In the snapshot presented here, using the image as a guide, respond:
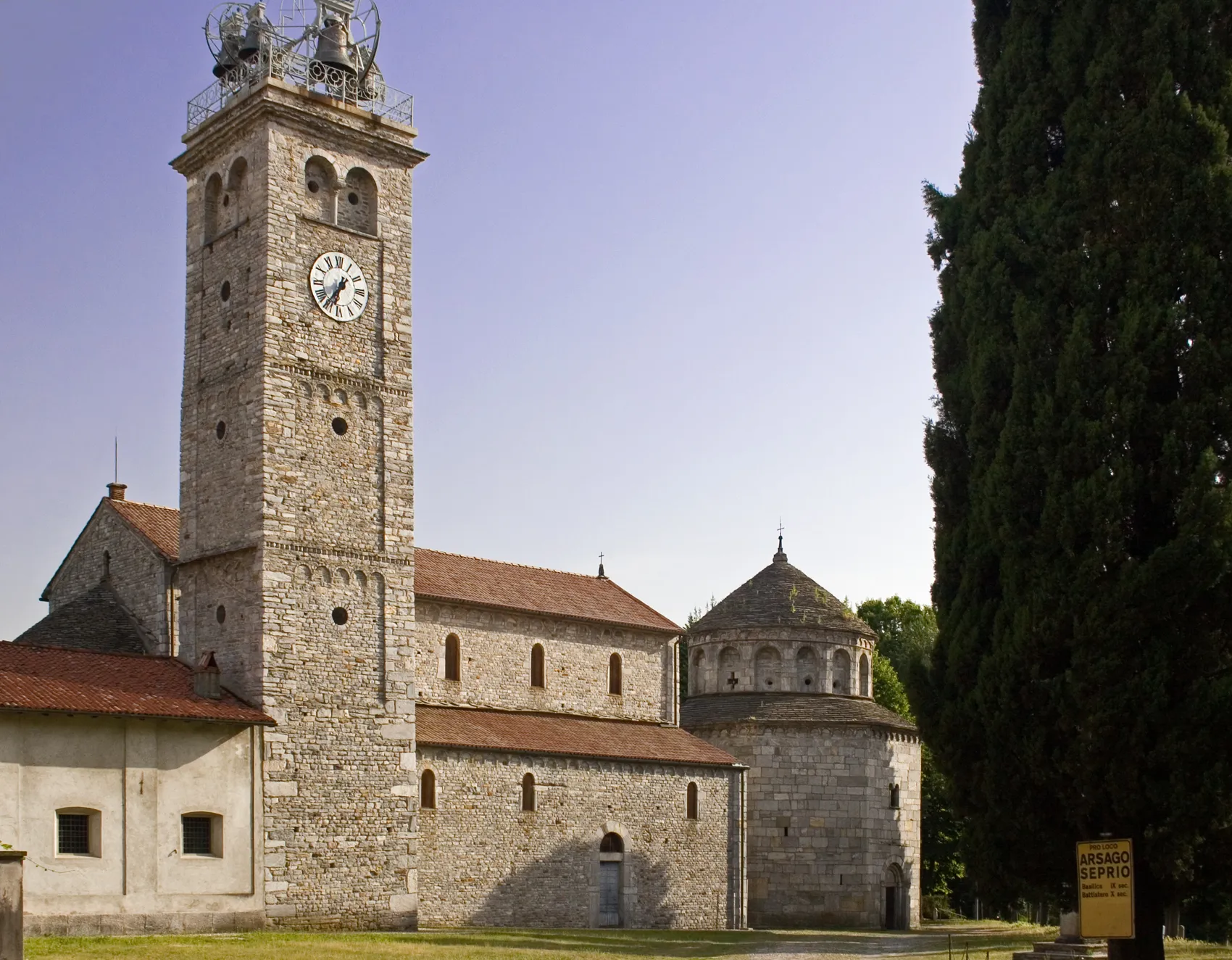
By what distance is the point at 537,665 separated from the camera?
39156 mm

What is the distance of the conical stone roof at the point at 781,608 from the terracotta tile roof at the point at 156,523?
18.8 meters

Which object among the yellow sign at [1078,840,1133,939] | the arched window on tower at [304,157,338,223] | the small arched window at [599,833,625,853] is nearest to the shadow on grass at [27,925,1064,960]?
the small arched window at [599,833,625,853]

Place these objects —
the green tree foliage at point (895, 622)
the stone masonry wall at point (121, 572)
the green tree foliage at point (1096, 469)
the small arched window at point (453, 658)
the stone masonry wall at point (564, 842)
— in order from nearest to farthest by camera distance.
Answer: the green tree foliage at point (1096, 469)
the stone masonry wall at point (121, 572)
the stone masonry wall at point (564, 842)
the small arched window at point (453, 658)
the green tree foliage at point (895, 622)

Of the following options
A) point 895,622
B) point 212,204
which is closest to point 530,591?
point 212,204

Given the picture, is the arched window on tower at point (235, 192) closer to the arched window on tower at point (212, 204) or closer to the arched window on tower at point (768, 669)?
the arched window on tower at point (212, 204)

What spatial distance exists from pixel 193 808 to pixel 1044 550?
16.6 meters

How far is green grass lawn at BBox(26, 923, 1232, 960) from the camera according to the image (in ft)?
76.0

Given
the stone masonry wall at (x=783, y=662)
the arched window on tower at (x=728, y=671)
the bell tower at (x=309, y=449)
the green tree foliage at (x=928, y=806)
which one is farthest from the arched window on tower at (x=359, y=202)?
the green tree foliage at (x=928, y=806)

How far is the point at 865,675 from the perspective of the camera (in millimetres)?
47875

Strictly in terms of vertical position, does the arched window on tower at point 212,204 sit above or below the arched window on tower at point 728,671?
above

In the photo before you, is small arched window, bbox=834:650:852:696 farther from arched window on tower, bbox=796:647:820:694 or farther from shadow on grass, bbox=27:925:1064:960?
shadow on grass, bbox=27:925:1064:960

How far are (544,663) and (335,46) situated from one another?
1619cm

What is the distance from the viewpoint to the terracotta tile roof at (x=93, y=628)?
3250cm

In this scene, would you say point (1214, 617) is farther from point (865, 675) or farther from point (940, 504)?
point (865, 675)
